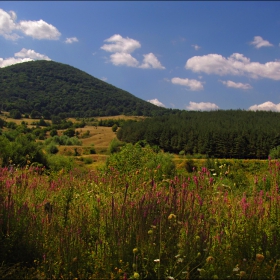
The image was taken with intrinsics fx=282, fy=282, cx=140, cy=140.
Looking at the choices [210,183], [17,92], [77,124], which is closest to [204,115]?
[77,124]

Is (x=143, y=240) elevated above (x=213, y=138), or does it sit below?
below

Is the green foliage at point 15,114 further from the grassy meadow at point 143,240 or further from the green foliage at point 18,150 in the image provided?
the grassy meadow at point 143,240

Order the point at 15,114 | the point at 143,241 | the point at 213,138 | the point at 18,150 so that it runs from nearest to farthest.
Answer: the point at 143,241 → the point at 18,150 → the point at 213,138 → the point at 15,114

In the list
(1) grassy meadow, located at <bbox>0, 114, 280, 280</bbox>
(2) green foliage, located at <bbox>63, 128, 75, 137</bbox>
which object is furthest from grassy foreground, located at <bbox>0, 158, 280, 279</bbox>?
(2) green foliage, located at <bbox>63, 128, 75, 137</bbox>

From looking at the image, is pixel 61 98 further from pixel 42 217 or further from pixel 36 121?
pixel 42 217

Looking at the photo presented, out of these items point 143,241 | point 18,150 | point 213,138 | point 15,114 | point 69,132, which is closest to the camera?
point 143,241

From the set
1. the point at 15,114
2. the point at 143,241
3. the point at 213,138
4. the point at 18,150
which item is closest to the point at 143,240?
the point at 143,241

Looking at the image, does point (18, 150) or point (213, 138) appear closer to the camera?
point (18, 150)

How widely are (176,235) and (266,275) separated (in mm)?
936

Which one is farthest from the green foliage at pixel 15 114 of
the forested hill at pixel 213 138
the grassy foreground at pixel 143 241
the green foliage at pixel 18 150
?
the grassy foreground at pixel 143 241

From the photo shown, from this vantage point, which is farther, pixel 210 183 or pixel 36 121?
pixel 36 121

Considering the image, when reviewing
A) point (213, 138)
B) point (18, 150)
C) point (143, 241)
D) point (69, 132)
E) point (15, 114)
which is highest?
point (15, 114)

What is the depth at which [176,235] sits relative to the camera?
3105mm

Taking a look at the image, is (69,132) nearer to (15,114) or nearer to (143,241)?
(15,114)
